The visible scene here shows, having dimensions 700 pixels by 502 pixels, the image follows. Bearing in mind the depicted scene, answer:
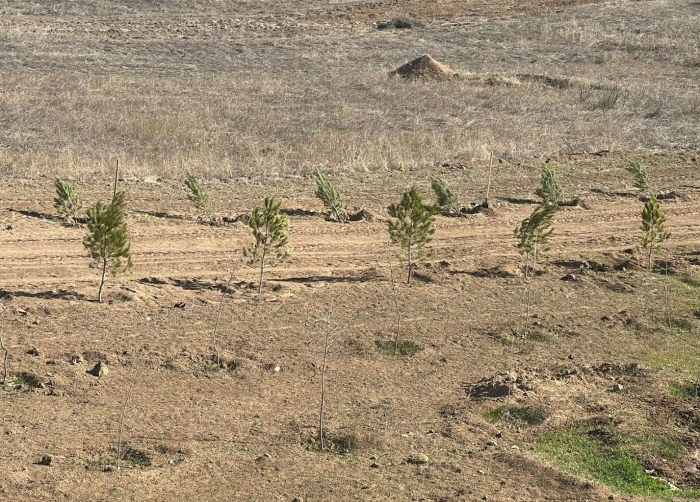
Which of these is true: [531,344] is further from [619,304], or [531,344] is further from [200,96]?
[200,96]

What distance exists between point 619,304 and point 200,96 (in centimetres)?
2060

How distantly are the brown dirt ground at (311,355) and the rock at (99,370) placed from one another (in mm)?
84

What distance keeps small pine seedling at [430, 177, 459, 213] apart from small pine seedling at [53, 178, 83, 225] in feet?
23.1

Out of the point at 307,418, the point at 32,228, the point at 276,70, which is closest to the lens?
the point at 307,418

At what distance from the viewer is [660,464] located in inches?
432

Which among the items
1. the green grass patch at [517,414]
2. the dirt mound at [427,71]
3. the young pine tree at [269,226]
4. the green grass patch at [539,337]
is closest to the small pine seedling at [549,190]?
the green grass patch at [539,337]

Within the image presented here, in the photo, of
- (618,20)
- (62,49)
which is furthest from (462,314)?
(618,20)

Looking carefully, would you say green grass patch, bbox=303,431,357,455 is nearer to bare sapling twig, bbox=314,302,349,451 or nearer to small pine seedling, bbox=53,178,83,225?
bare sapling twig, bbox=314,302,349,451

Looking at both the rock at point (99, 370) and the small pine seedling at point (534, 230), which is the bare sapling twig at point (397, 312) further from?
the rock at point (99, 370)

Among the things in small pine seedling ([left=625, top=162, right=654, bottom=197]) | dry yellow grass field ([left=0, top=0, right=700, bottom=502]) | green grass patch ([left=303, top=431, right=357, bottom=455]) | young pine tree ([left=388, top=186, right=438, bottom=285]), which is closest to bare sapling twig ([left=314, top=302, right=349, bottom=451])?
green grass patch ([left=303, top=431, right=357, bottom=455])

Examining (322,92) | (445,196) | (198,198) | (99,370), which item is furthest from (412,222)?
(322,92)

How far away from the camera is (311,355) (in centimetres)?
1370

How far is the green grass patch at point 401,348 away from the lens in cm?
1396

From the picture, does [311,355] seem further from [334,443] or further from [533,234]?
[533,234]
